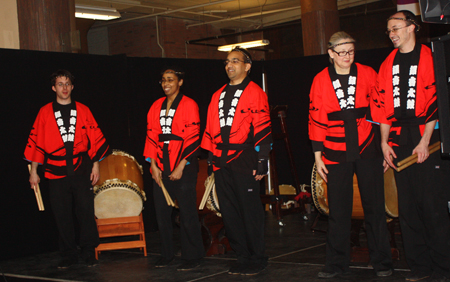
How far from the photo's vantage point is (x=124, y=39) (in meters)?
12.2

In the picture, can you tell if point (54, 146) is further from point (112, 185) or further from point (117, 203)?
point (117, 203)

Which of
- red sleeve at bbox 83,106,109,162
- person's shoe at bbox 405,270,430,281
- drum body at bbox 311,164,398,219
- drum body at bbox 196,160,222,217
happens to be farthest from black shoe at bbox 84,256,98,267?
person's shoe at bbox 405,270,430,281

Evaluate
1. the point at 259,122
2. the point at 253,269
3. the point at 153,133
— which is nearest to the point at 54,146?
the point at 153,133

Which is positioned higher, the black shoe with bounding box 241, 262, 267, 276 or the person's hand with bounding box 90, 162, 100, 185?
the person's hand with bounding box 90, 162, 100, 185

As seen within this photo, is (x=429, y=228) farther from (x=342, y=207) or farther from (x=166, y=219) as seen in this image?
(x=166, y=219)

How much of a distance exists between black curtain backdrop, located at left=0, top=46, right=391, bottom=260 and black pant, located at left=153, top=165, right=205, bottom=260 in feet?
4.67

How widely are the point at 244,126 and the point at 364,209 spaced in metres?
0.95

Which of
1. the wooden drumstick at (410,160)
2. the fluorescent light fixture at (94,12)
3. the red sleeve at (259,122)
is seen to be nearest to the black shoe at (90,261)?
the red sleeve at (259,122)

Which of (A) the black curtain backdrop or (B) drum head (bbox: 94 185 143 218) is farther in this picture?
(A) the black curtain backdrop

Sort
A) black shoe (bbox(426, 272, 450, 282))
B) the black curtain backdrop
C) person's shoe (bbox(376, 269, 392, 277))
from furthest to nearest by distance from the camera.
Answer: the black curtain backdrop < person's shoe (bbox(376, 269, 392, 277)) < black shoe (bbox(426, 272, 450, 282))

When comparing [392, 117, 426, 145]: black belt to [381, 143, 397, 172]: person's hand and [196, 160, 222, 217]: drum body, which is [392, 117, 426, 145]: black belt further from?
[196, 160, 222, 217]: drum body

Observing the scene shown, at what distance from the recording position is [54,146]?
155 inches

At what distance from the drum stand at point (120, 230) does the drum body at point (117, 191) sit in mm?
44

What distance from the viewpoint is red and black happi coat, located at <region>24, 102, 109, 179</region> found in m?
3.91
